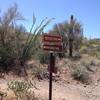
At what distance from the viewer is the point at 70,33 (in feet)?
102

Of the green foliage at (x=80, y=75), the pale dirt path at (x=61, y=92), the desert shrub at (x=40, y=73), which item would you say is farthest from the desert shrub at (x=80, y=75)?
the pale dirt path at (x=61, y=92)

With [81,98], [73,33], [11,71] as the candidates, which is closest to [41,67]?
[11,71]

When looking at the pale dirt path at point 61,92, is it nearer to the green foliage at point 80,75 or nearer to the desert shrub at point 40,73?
the desert shrub at point 40,73

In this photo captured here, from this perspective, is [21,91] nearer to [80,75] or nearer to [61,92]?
[61,92]

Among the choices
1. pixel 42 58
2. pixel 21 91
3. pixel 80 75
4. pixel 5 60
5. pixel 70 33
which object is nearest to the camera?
pixel 21 91

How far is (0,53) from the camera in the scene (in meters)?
20.1

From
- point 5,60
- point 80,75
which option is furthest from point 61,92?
point 5,60

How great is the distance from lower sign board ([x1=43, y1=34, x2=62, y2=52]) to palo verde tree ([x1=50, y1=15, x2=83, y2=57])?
58.6 ft

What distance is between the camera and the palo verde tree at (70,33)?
101ft

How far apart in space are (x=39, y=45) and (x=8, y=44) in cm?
348

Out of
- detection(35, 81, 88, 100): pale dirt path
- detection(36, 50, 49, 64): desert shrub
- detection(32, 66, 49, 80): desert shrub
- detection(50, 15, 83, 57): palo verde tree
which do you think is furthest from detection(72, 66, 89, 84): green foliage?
detection(50, 15, 83, 57): palo verde tree

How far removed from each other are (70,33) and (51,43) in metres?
19.3

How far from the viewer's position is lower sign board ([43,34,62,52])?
470 inches

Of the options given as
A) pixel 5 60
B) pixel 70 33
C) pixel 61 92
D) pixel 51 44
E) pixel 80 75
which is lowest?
pixel 61 92
